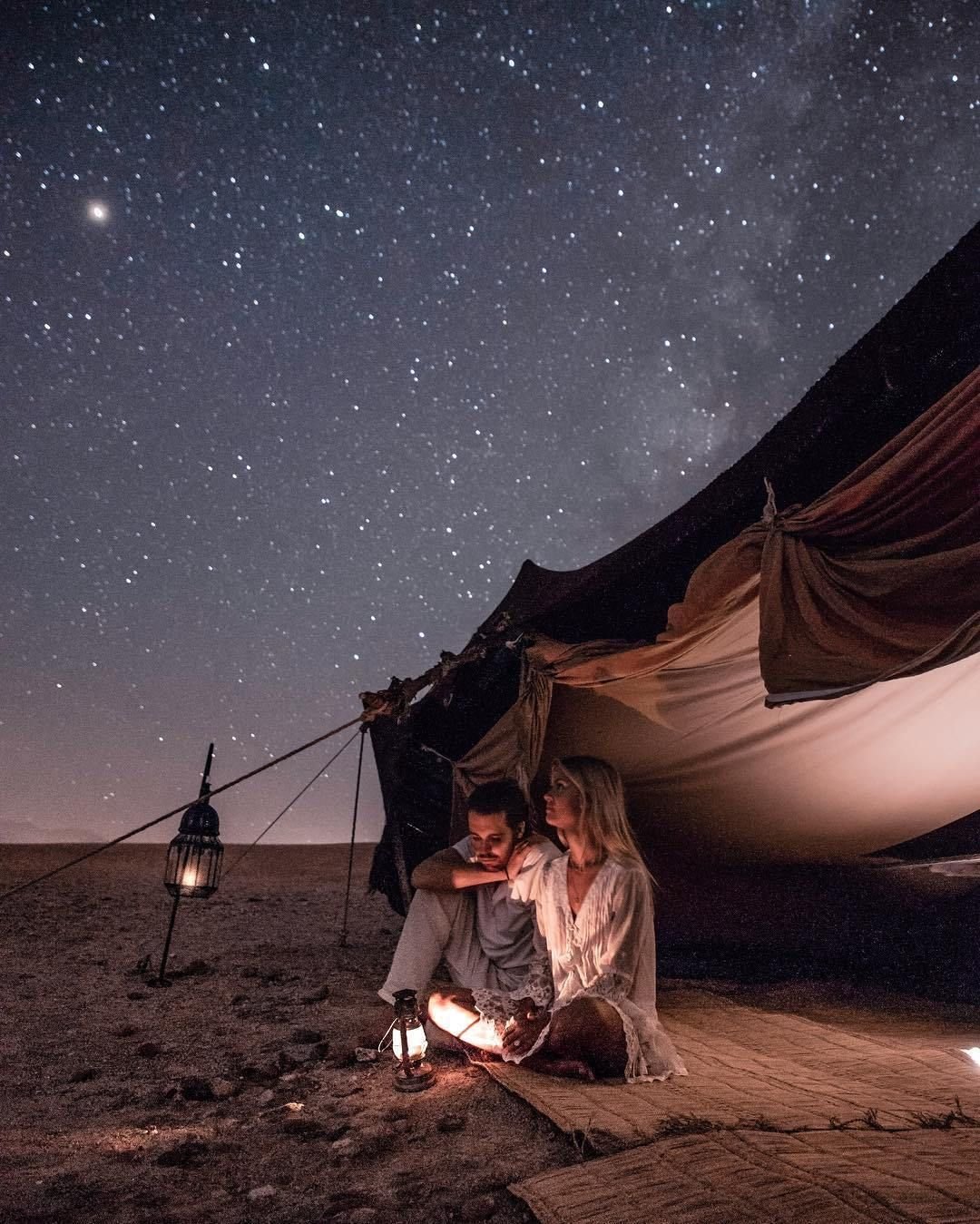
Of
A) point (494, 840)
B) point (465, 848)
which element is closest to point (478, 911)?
point (465, 848)

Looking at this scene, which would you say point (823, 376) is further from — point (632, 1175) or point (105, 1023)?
point (105, 1023)

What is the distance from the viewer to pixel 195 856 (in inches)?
189

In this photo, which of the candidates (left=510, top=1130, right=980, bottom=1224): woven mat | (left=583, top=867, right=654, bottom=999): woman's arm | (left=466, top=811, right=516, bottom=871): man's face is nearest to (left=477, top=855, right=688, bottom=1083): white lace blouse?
(left=583, top=867, right=654, bottom=999): woman's arm

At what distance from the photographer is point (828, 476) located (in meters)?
2.84

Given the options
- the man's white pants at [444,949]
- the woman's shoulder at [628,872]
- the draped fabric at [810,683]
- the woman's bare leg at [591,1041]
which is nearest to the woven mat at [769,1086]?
the woman's bare leg at [591,1041]

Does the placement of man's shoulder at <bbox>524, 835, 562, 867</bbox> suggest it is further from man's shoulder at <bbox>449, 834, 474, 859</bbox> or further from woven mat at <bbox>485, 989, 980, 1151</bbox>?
woven mat at <bbox>485, 989, 980, 1151</bbox>

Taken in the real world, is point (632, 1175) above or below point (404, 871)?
below

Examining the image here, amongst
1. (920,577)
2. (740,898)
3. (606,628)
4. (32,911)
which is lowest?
(32,911)

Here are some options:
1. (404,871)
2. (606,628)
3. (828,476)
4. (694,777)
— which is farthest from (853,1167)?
(404,871)

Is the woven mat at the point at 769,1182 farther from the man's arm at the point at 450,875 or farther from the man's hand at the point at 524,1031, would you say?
the man's arm at the point at 450,875

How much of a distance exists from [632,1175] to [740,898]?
4416mm

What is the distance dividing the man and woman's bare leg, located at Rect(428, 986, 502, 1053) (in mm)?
246

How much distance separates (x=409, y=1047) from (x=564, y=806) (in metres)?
1.12

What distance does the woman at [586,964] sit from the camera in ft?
8.61
